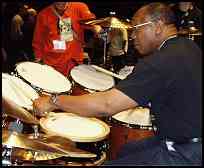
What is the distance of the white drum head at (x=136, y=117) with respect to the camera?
12.2ft

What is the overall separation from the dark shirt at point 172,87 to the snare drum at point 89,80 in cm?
141

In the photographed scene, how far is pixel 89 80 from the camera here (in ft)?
14.3

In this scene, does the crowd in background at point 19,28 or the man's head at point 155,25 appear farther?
the crowd in background at point 19,28

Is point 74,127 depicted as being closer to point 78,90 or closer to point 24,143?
point 24,143

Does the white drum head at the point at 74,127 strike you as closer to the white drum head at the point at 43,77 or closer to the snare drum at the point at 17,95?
the snare drum at the point at 17,95

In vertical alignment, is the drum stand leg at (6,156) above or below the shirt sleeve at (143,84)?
below

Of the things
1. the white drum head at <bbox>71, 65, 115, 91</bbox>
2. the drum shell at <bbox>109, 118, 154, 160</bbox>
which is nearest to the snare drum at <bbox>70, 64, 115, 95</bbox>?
the white drum head at <bbox>71, 65, 115, 91</bbox>

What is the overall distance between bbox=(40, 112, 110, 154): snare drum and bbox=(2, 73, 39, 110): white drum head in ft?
0.71

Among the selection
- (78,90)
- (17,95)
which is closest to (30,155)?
(17,95)

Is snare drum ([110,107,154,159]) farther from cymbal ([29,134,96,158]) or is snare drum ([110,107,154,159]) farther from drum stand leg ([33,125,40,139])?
drum stand leg ([33,125,40,139])

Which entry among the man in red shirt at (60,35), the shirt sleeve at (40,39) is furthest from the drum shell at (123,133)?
the shirt sleeve at (40,39)

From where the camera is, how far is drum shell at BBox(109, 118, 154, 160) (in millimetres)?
3625

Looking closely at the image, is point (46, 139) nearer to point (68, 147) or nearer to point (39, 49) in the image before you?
point (68, 147)

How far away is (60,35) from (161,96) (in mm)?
2574
